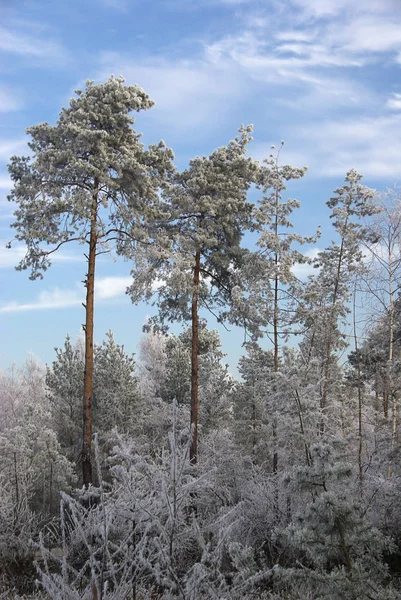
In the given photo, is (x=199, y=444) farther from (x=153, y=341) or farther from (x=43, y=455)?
(x=153, y=341)

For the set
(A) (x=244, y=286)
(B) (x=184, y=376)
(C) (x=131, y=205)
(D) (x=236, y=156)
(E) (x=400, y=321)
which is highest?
(D) (x=236, y=156)

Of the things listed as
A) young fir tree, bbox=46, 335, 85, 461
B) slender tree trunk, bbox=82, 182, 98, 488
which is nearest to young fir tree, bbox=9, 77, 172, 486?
slender tree trunk, bbox=82, 182, 98, 488

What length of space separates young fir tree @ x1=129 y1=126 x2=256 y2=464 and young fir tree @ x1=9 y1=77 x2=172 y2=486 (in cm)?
139

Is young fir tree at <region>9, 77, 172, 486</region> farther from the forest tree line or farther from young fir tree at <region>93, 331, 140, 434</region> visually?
young fir tree at <region>93, 331, 140, 434</region>

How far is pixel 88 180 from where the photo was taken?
17.2 m

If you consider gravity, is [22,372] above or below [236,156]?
below

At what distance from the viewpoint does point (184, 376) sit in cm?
2681

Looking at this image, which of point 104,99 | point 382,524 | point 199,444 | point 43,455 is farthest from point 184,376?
point 382,524

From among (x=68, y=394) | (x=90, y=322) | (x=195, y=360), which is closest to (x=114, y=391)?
(x=68, y=394)

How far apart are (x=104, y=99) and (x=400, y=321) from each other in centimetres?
1237

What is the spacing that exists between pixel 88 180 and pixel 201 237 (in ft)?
13.7

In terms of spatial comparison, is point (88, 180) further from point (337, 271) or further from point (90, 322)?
point (337, 271)

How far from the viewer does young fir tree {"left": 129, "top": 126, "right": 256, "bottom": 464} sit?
63.5 feet

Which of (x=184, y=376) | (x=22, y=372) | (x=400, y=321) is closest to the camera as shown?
(x=400, y=321)
